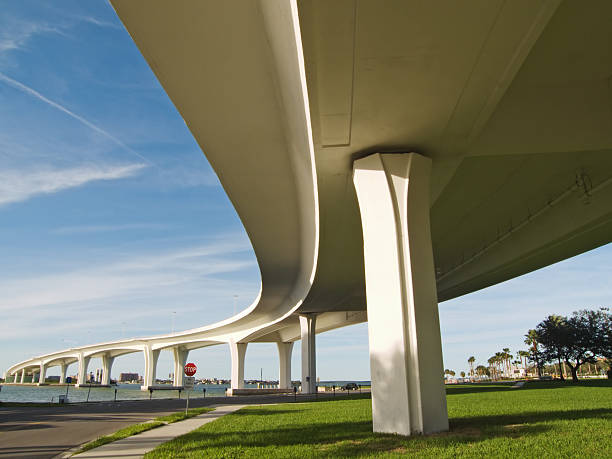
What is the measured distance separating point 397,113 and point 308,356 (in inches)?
1387

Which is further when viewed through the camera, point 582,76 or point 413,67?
point 582,76

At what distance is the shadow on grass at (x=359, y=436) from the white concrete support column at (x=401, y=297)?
0.56 metres

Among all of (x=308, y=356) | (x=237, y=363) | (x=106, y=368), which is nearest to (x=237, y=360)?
(x=237, y=363)

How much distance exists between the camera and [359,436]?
9.80 meters

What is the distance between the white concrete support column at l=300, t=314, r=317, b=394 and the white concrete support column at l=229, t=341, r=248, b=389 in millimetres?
20369

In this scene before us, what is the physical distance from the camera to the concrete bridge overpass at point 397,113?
7.72 metres

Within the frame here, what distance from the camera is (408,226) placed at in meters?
10.8

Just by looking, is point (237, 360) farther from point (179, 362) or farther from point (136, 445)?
point (136, 445)

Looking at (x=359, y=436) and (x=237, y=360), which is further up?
(x=237, y=360)

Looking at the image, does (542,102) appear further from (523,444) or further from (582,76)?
(523,444)

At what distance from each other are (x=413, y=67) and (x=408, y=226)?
12.0 ft

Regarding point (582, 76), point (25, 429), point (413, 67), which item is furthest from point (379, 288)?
point (25, 429)

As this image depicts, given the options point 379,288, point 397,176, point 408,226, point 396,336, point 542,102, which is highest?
point 542,102

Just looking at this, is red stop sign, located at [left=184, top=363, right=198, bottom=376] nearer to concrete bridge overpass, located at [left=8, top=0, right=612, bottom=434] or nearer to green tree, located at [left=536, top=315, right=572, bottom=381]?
concrete bridge overpass, located at [left=8, top=0, right=612, bottom=434]
